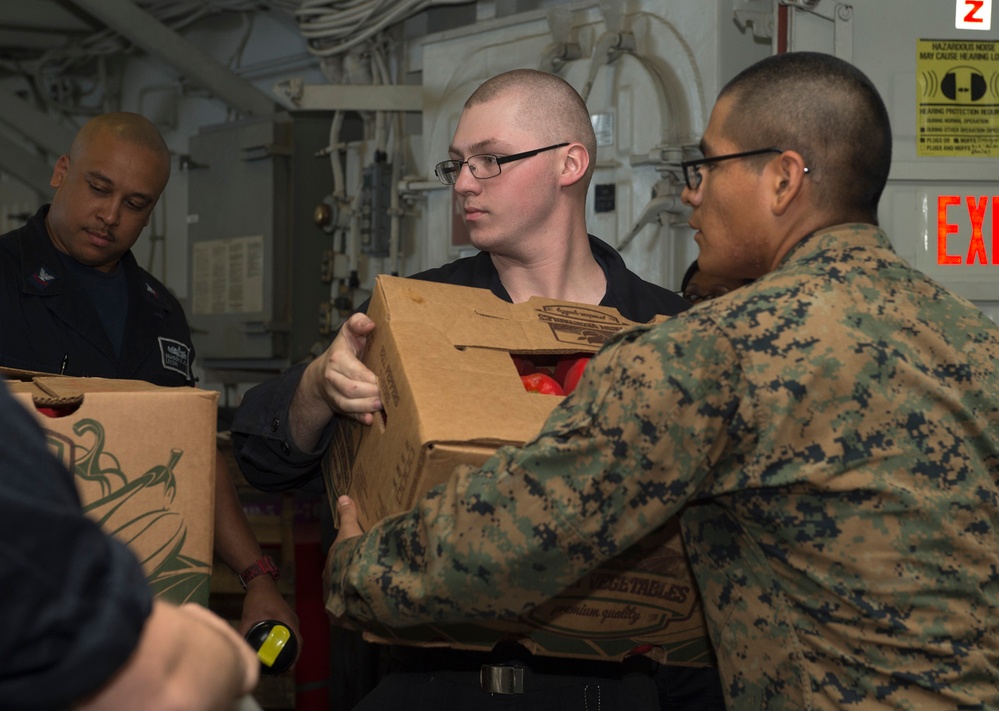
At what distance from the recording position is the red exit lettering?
279 cm

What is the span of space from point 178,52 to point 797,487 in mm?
4272

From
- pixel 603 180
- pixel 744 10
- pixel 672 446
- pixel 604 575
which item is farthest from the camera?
pixel 603 180

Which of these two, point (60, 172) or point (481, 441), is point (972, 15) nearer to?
point (481, 441)

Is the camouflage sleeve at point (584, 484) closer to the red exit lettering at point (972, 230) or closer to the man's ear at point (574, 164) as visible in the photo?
the man's ear at point (574, 164)

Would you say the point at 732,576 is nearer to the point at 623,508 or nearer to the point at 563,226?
the point at 623,508

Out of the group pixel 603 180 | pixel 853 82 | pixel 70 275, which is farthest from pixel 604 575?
pixel 603 180

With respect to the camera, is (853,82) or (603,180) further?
(603,180)

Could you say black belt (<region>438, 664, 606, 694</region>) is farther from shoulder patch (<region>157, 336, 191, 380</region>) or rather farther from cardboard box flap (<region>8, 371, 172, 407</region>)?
shoulder patch (<region>157, 336, 191, 380</region>)

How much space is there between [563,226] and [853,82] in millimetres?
720

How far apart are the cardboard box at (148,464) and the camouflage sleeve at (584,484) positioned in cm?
31

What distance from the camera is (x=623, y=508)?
110cm

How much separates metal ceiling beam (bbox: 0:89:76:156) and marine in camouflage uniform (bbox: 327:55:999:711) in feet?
16.6

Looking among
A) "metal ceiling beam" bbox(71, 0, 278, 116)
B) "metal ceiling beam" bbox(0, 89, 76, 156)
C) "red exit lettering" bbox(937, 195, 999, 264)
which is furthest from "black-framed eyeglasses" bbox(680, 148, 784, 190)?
"metal ceiling beam" bbox(0, 89, 76, 156)

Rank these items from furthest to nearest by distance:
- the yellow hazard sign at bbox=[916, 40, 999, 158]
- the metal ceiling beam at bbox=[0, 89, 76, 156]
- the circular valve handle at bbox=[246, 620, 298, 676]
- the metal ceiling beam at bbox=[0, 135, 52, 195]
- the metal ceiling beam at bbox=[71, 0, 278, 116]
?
the metal ceiling beam at bbox=[0, 135, 52, 195], the metal ceiling beam at bbox=[0, 89, 76, 156], the metal ceiling beam at bbox=[71, 0, 278, 116], the yellow hazard sign at bbox=[916, 40, 999, 158], the circular valve handle at bbox=[246, 620, 298, 676]
